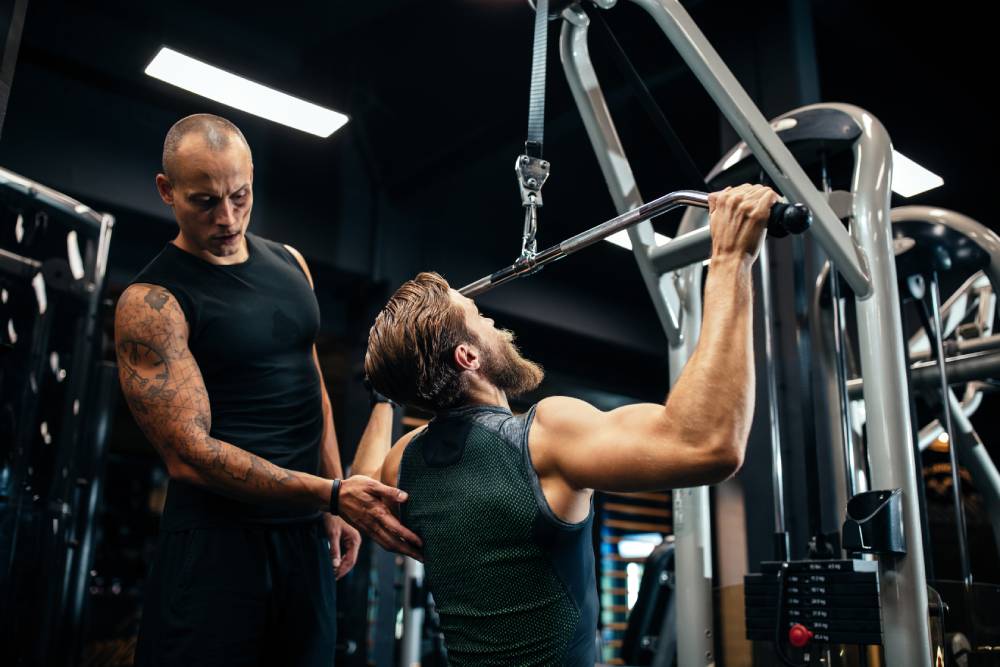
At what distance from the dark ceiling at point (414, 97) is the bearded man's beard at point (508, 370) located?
2538mm

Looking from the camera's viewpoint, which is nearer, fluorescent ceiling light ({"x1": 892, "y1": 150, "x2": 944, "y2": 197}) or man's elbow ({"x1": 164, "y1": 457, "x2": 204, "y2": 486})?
man's elbow ({"x1": 164, "y1": 457, "x2": 204, "y2": 486})

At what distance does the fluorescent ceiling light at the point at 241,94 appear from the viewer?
183 inches

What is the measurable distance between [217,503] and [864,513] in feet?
4.42

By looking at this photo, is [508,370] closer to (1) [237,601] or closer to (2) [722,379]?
(2) [722,379]

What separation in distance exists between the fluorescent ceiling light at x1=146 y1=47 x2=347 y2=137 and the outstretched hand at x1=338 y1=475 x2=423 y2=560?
363 cm

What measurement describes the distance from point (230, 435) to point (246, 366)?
0.50ft

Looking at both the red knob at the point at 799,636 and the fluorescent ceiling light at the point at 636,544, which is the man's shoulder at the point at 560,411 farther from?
the fluorescent ceiling light at the point at 636,544

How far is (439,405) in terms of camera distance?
5.09ft

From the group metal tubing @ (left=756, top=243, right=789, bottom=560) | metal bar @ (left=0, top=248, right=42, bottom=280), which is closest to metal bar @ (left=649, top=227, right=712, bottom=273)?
metal tubing @ (left=756, top=243, right=789, bottom=560)

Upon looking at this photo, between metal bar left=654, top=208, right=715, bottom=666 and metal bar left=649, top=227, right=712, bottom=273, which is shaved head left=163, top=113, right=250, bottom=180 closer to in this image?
metal bar left=649, top=227, right=712, bottom=273

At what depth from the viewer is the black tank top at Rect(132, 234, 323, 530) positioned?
181 centimetres

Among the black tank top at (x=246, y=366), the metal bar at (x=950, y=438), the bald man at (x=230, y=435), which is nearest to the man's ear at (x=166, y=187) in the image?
the bald man at (x=230, y=435)

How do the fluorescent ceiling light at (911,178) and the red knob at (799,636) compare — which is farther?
the fluorescent ceiling light at (911,178)

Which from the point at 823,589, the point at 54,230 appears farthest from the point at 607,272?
the point at 823,589
